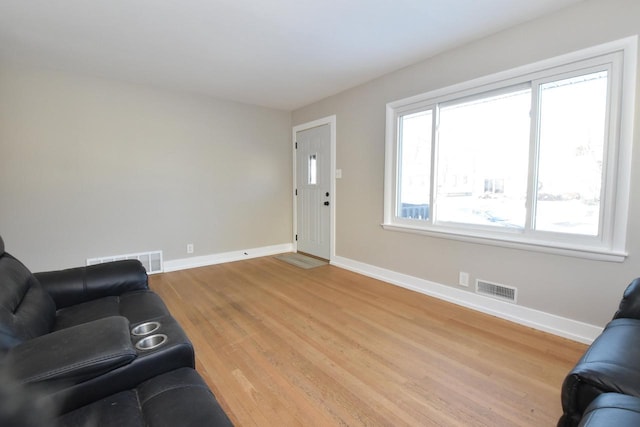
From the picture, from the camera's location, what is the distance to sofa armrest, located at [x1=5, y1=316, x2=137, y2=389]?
921mm

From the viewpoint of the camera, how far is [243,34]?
8.26ft

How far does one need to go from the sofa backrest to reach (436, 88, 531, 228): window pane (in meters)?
3.16

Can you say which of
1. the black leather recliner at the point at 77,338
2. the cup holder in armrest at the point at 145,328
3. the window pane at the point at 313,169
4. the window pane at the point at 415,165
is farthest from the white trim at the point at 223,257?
the cup holder in armrest at the point at 145,328

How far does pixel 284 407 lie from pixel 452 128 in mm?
2830

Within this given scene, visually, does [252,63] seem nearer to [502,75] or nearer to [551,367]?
[502,75]

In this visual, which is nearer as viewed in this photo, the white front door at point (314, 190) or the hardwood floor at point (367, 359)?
the hardwood floor at point (367, 359)

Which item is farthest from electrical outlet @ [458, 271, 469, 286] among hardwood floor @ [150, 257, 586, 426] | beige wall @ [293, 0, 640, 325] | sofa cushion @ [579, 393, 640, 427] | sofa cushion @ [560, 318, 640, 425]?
sofa cushion @ [579, 393, 640, 427]

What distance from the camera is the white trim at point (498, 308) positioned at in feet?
7.19

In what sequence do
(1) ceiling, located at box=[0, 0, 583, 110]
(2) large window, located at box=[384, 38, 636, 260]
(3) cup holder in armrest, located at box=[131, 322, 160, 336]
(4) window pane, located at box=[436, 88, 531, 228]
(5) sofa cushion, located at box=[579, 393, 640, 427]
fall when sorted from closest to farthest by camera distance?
(5) sofa cushion, located at box=[579, 393, 640, 427] < (3) cup holder in armrest, located at box=[131, 322, 160, 336] < (2) large window, located at box=[384, 38, 636, 260] < (1) ceiling, located at box=[0, 0, 583, 110] < (4) window pane, located at box=[436, 88, 531, 228]

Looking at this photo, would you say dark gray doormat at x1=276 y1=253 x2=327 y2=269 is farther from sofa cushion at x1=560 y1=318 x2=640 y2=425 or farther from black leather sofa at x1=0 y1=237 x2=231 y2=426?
sofa cushion at x1=560 y1=318 x2=640 y2=425

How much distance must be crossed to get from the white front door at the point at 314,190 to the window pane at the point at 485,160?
5.85ft

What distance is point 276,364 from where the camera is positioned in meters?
1.93

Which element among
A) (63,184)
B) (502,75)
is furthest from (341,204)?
(63,184)

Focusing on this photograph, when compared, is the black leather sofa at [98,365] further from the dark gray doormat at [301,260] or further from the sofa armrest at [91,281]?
the dark gray doormat at [301,260]
